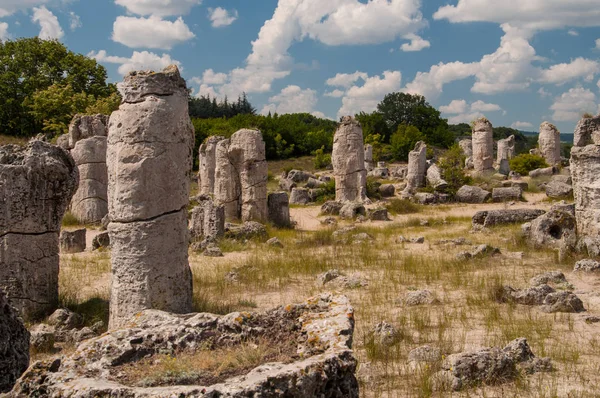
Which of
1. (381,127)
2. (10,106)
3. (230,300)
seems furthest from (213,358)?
(381,127)

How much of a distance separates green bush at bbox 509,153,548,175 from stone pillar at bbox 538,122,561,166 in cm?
158

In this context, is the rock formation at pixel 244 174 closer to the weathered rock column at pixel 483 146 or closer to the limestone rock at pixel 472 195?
the limestone rock at pixel 472 195

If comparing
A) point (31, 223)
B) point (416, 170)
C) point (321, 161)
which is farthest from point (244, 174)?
point (321, 161)

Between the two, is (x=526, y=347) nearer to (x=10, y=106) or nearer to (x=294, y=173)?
(x=294, y=173)

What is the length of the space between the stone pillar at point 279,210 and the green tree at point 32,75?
21.7 metres

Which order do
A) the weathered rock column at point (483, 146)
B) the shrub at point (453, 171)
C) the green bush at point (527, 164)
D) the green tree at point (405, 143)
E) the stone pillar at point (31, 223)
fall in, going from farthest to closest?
1. the green tree at point (405, 143)
2. the green bush at point (527, 164)
3. the weathered rock column at point (483, 146)
4. the shrub at point (453, 171)
5. the stone pillar at point (31, 223)

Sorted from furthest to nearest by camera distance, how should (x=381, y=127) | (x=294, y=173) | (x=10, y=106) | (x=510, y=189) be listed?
(x=381, y=127), (x=10, y=106), (x=294, y=173), (x=510, y=189)

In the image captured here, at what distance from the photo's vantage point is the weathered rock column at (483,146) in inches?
982

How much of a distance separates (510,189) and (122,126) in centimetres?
1620

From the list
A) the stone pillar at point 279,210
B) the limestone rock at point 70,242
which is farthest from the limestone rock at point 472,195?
the limestone rock at point 70,242

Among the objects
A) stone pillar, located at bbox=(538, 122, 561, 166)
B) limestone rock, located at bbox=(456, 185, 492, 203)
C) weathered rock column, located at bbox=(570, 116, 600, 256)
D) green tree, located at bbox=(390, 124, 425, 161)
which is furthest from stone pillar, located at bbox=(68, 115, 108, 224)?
green tree, located at bbox=(390, 124, 425, 161)

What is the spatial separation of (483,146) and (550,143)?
201 inches

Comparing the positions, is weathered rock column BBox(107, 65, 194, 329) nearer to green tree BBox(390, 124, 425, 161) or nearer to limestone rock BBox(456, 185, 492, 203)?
limestone rock BBox(456, 185, 492, 203)

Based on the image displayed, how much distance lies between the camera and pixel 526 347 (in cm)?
A: 484
